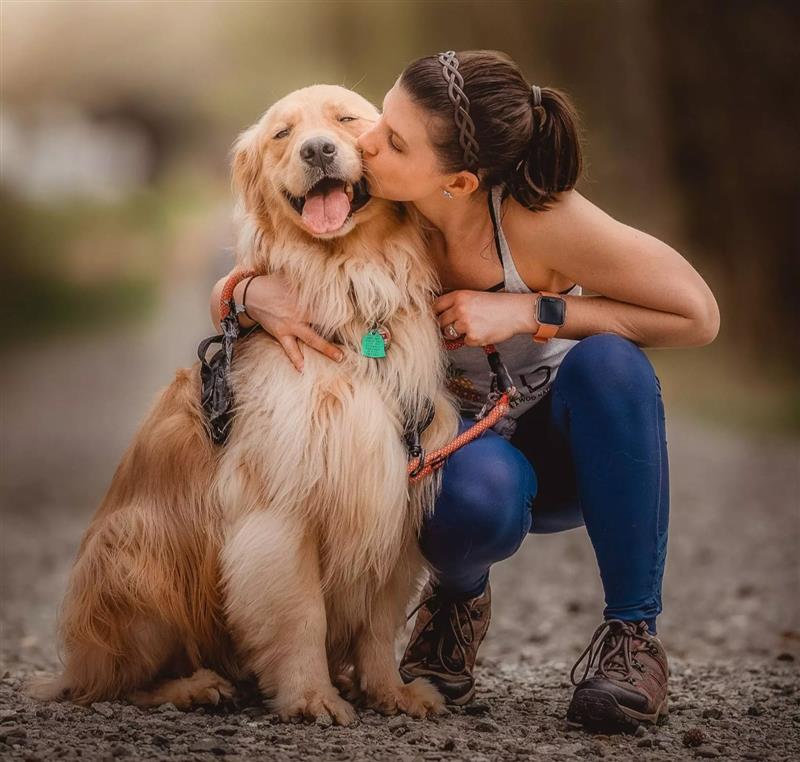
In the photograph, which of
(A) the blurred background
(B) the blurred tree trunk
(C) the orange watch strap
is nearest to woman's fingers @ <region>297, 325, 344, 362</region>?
(C) the orange watch strap

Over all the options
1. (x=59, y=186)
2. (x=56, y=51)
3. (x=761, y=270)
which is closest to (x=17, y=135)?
(x=59, y=186)

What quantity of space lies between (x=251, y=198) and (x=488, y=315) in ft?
2.22

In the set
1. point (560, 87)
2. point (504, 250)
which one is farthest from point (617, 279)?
point (560, 87)

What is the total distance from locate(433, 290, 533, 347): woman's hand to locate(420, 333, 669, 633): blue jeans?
152mm

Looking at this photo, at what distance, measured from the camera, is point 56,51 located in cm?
1340

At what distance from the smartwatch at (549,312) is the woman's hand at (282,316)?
473 millimetres

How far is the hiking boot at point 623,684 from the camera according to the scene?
242 cm

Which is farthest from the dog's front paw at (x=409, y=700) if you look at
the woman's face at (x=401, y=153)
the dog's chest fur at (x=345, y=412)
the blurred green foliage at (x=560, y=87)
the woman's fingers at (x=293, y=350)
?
the blurred green foliage at (x=560, y=87)

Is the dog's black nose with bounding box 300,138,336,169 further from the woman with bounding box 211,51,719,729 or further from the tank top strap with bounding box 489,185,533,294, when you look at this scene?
the tank top strap with bounding box 489,185,533,294

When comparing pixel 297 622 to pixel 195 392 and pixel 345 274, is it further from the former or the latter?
pixel 345 274

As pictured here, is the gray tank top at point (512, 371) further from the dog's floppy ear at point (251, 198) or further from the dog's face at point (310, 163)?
the dog's floppy ear at point (251, 198)

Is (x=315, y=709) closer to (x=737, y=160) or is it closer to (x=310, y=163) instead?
(x=310, y=163)

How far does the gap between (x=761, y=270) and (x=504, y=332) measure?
10.2 meters

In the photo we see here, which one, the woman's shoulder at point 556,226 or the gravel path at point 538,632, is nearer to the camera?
the gravel path at point 538,632
